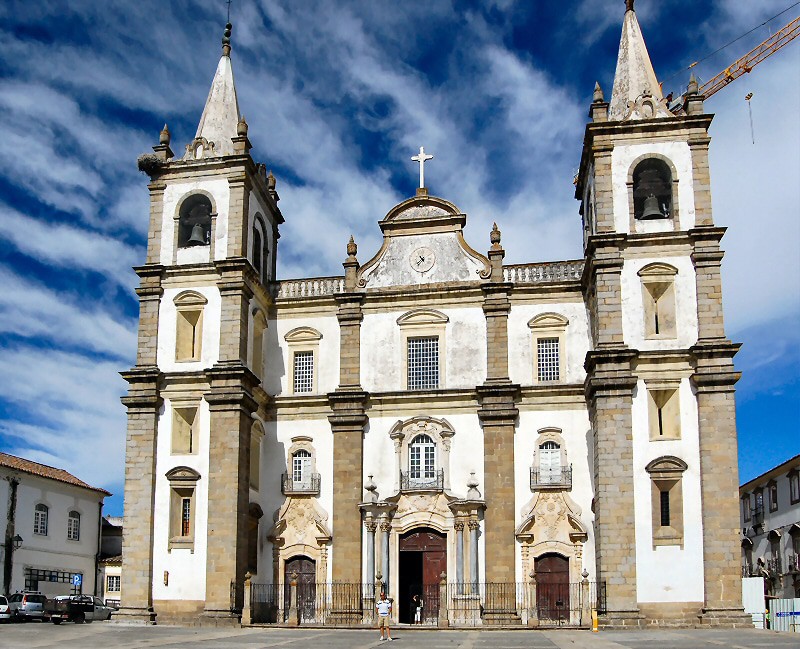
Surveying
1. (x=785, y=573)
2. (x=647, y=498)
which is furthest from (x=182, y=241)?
(x=785, y=573)

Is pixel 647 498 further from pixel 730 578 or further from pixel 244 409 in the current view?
pixel 244 409

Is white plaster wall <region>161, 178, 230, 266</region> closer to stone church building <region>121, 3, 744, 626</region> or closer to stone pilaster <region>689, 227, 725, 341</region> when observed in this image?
stone church building <region>121, 3, 744, 626</region>

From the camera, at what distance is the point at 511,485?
34.7 metres

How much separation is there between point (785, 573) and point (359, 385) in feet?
83.7

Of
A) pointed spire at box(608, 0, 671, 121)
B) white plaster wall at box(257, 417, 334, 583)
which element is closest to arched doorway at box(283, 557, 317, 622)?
white plaster wall at box(257, 417, 334, 583)

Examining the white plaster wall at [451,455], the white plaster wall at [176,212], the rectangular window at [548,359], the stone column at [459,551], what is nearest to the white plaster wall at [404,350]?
the white plaster wall at [451,455]

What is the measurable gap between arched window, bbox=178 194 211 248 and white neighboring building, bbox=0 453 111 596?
15620 mm

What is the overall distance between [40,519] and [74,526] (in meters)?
2.92

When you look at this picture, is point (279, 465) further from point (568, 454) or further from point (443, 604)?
point (568, 454)

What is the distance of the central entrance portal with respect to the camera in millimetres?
34875

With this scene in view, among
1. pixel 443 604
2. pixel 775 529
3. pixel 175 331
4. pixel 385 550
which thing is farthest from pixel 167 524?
pixel 775 529

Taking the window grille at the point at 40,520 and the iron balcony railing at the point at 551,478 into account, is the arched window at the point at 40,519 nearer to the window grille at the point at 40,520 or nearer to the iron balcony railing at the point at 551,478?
the window grille at the point at 40,520

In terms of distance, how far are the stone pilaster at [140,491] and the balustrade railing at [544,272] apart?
13.4 m

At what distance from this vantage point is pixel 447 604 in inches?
1312
